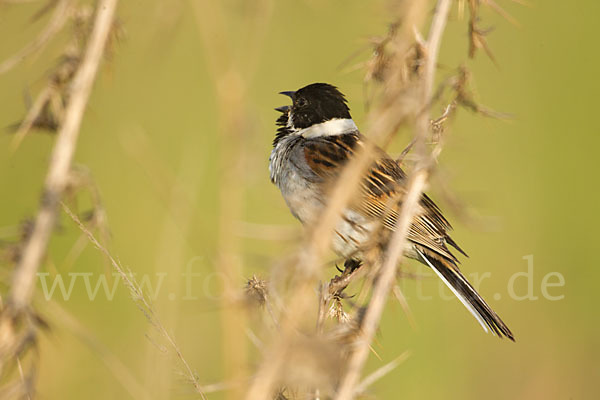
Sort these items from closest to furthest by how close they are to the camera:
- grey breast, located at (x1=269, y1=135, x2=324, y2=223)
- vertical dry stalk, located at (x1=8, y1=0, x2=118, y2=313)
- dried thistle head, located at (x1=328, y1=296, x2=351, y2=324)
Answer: vertical dry stalk, located at (x1=8, y1=0, x2=118, y2=313)
dried thistle head, located at (x1=328, y1=296, x2=351, y2=324)
grey breast, located at (x1=269, y1=135, x2=324, y2=223)

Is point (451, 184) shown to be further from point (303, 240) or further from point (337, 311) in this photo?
point (303, 240)

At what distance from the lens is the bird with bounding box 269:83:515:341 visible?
311cm

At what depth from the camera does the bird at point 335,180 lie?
3.11m

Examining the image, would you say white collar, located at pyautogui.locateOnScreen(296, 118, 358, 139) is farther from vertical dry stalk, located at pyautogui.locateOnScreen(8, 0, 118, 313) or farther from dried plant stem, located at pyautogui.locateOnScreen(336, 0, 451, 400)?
vertical dry stalk, located at pyautogui.locateOnScreen(8, 0, 118, 313)

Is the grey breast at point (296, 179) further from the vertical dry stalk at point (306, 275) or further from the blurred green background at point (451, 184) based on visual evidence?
the vertical dry stalk at point (306, 275)

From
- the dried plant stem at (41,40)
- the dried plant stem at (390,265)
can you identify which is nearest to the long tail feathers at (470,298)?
the dried plant stem at (390,265)

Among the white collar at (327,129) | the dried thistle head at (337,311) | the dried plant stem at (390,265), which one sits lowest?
the dried thistle head at (337,311)

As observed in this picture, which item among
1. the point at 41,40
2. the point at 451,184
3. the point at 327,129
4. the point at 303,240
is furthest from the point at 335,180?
the point at 303,240

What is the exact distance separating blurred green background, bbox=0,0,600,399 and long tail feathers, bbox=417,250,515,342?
379mm

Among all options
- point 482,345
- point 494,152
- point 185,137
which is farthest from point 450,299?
point 185,137

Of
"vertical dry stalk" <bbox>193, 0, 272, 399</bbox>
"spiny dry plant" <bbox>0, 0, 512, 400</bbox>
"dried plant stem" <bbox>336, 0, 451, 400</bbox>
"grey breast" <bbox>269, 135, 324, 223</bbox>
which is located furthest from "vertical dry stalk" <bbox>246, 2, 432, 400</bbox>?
"grey breast" <bbox>269, 135, 324, 223</bbox>

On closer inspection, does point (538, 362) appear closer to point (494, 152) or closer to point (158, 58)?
point (494, 152)

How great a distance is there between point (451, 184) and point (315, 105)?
0.90 m

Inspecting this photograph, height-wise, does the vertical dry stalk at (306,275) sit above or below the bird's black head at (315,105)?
below
